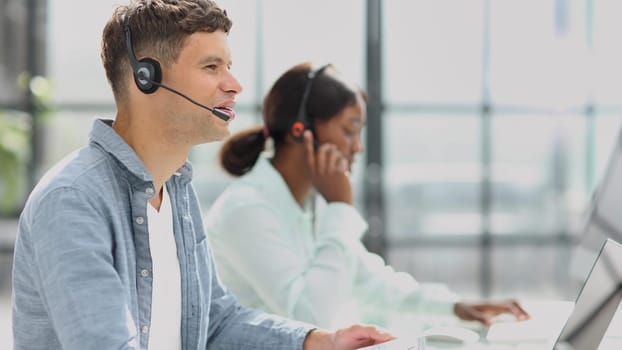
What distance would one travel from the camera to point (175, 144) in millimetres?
1156

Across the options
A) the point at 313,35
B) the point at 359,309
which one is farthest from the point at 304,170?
the point at 313,35

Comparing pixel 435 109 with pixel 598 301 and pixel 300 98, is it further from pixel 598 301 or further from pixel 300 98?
pixel 598 301

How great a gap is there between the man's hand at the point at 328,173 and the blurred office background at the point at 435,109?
2.52 meters

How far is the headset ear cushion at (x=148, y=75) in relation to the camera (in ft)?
3.62

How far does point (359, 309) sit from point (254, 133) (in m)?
0.52

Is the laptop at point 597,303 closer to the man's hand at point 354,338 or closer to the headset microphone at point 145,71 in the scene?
the man's hand at point 354,338

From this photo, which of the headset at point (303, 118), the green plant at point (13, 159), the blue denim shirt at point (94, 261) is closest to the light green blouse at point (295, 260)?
the headset at point (303, 118)

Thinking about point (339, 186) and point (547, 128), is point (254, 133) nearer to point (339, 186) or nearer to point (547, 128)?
point (339, 186)

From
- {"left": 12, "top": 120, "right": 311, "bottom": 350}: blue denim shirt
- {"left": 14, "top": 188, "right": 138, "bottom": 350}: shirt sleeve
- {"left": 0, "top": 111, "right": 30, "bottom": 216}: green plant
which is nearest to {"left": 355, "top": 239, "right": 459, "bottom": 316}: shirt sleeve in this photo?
{"left": 12, "top": 120, "right": 311, "bottom": 350}: blue denim shirt

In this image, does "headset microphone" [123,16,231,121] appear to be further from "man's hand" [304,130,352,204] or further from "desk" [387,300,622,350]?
"man's hand" [304,130,352,204]

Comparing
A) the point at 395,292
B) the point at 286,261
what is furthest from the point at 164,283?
the point at 395,292

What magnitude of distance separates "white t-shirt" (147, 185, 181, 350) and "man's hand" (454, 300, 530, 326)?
0.75 m

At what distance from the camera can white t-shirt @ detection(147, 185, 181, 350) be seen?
1.19 m

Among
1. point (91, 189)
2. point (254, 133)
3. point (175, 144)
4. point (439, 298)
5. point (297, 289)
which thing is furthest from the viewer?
point (254, 133)
